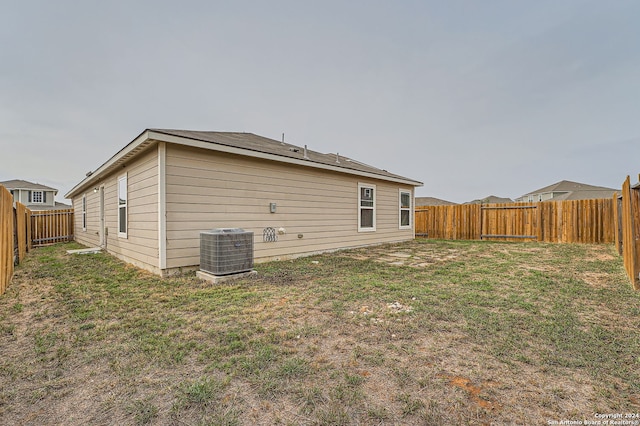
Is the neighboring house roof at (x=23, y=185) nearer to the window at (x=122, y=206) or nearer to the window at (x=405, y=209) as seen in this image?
the window at (x=122, y=206)

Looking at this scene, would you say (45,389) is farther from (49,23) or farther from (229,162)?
(49,23)

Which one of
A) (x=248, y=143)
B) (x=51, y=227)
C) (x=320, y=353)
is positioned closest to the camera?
(x=320, y=353)

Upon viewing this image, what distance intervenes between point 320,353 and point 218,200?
13.7 ft

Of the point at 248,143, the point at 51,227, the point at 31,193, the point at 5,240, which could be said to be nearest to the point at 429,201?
the point at 248,143

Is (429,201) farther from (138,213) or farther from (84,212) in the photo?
(138,213)

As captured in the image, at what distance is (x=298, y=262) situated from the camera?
6445mm

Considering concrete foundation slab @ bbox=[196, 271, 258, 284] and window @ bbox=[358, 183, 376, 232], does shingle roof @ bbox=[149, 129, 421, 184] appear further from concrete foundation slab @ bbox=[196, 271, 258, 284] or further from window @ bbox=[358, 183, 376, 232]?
concrete foundation slab @ bbox=[196, 271, 258, 284]

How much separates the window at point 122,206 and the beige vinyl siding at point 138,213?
0.51 ft

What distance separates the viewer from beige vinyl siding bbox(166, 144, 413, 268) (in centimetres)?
510

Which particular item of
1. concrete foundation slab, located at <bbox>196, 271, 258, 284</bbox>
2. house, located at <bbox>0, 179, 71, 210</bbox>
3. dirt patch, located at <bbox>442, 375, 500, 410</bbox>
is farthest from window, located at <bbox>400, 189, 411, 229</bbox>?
house, located at <bbox>0, 179, 71, 210</bbox>

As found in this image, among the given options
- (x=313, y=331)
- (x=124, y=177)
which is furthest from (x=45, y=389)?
(x=124, y=177)

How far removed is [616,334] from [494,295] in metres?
1.28

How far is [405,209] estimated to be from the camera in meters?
11.3

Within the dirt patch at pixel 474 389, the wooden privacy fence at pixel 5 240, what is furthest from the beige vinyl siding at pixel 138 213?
the dirt patch at pixel 474 389
